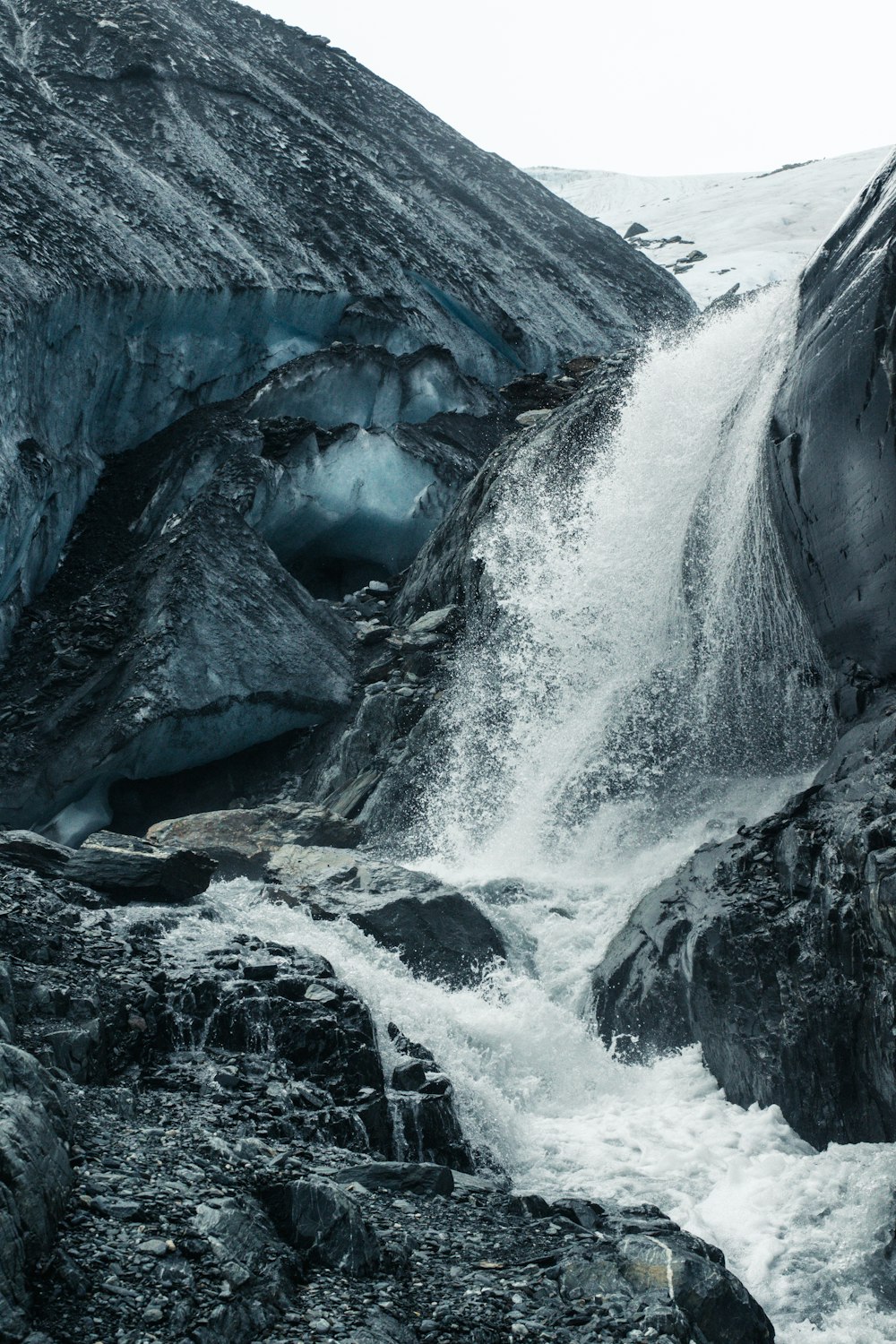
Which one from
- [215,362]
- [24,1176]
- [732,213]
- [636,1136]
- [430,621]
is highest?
[732,213]

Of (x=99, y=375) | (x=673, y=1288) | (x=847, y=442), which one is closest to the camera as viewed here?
(x=673, y=1288)

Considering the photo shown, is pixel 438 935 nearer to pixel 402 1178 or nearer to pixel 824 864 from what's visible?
pixel 824 864

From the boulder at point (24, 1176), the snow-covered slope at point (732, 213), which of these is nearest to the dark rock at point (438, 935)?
the boulder at point (24, 1176)

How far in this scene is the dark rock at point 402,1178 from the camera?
6270mm

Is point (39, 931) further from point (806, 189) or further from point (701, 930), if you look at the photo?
point (806, 189)

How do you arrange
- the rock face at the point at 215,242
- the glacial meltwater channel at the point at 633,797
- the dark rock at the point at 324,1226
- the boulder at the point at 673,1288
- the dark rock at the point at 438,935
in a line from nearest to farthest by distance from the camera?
the dark rock at the point at 324,1226 → the boulder at the point at 673,1288 → the glacial meltwater channel at the point at 633,797 → the dark rock at the point at 438,935 → the rock face at the point at 215,242

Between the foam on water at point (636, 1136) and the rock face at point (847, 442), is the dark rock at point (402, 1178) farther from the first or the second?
the rock face at point (847, 442)

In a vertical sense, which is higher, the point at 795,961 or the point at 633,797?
the point at 633,797

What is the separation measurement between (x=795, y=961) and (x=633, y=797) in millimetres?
4628

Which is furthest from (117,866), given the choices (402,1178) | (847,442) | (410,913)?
(847,442)

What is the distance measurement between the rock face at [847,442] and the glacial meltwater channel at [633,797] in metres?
0.69

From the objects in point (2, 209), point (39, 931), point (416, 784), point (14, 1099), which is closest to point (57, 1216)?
point (14, 1099)

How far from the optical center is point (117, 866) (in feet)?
34.1

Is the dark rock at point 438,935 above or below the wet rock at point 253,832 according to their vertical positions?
below
